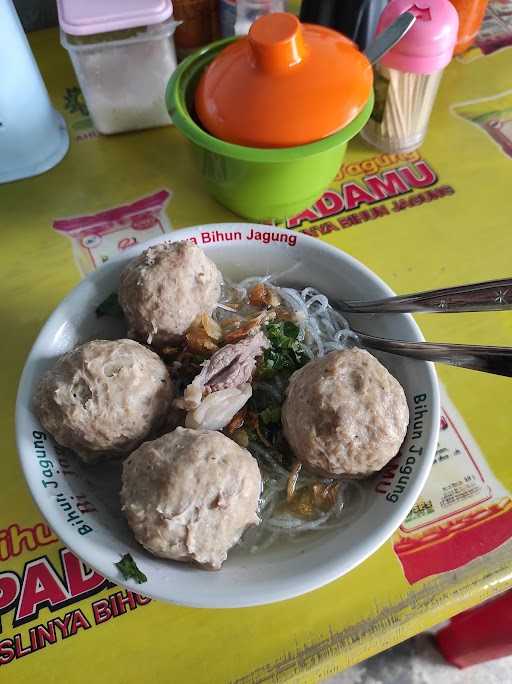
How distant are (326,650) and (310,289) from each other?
1.51 ft

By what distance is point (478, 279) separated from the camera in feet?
3.15

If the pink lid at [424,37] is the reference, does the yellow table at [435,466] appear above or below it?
below

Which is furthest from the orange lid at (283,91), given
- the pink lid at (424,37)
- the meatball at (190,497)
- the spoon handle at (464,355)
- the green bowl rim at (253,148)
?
the meatball at (190,497)

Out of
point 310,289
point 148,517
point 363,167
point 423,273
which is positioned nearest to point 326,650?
point 148,517

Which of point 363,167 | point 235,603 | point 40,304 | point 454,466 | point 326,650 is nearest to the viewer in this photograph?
point 235,603

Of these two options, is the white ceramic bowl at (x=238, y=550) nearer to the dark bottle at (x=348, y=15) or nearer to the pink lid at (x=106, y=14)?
the pink lid at (x=106, y=14)

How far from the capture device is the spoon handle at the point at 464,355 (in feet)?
2.13

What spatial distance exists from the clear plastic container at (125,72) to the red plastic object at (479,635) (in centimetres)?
117

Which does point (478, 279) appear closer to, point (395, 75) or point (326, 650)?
point (395, 75)

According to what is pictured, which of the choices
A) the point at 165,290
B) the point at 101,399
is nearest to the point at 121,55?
the point at 165,290

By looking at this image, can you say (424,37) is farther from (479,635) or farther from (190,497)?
(479,635)

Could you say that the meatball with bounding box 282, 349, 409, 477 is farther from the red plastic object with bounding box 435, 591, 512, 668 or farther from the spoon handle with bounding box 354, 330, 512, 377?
the red plastic object with bounding box 435, 591, 512, 668

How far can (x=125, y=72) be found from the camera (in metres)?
1.04

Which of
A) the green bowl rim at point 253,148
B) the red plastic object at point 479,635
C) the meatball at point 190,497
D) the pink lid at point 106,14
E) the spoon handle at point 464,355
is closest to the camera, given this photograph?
the meatball at point 190,497
